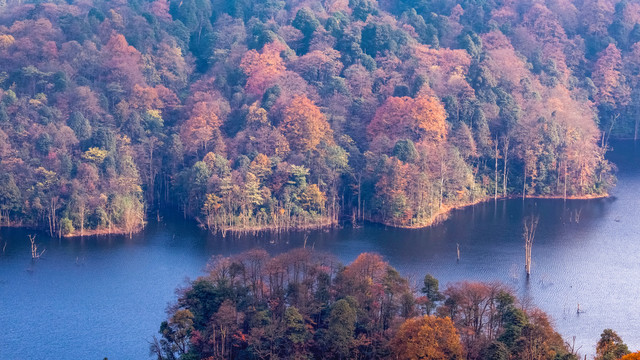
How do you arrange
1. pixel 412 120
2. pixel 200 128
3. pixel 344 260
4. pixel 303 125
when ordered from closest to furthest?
pixel 344 260 < pixel 303 125 < pixel 412 120 < pixel 200 128

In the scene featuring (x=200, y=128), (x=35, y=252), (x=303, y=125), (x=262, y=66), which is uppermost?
(x=262, y=66)

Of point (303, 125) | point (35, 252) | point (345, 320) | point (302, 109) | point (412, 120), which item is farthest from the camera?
point (302, 109)

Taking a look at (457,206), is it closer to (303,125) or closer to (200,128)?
(303,125)

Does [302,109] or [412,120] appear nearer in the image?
[412,120]

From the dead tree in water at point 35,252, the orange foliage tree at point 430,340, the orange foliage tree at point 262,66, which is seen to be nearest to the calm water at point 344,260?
the dead tree in water at point 35,252

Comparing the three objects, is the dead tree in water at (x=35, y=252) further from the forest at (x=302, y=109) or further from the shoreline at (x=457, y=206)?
the shoreline at (x=457, y=206)

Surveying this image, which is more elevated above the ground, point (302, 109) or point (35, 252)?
point (302, 109)

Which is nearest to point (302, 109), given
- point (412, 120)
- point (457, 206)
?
point (412, 120)
